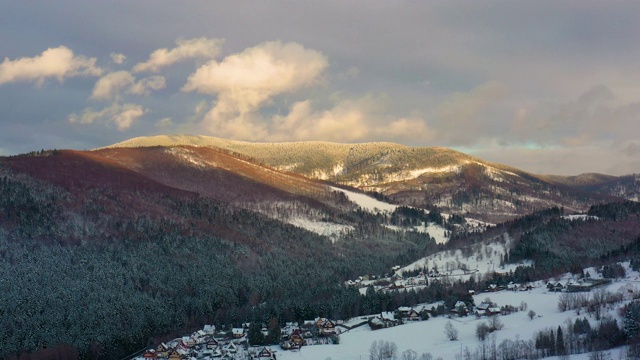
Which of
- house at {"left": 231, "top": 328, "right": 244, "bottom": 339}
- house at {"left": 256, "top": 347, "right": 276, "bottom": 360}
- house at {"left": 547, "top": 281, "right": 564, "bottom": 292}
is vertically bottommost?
house at {"left": 256, "top": 347, "right": 276, "bottom": 360}

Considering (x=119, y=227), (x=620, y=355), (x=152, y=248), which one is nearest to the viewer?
(x=620, y=355)

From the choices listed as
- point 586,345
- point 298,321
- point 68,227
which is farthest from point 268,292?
point 586,345

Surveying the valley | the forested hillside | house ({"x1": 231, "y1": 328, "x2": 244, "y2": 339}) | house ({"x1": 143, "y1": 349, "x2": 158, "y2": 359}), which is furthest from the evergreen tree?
house ({"x1": 143, "y1": 349, "x2": 158, "y2": 359})

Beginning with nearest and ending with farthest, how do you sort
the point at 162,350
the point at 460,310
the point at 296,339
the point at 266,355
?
the point at 266,355 → the point at 162,350 → the point at 296,339 → the point at 460,310

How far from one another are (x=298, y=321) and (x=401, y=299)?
24.7m

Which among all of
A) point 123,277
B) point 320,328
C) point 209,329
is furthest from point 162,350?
point 123,277

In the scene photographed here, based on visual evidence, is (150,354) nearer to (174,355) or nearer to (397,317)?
(174,355)

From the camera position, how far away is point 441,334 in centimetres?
11525

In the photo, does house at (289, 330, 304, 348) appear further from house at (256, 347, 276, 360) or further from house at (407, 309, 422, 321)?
house at (407, 309, 422, 321)

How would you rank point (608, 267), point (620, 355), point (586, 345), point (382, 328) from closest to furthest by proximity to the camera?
point (620, 355)
point (586, 345)
point (382, 328)
point (608, 267)

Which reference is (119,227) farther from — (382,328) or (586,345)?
(586,345)

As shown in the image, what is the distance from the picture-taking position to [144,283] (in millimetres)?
143625

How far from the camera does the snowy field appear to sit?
106062 millimetres

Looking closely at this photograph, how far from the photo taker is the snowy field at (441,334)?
4176 inches
